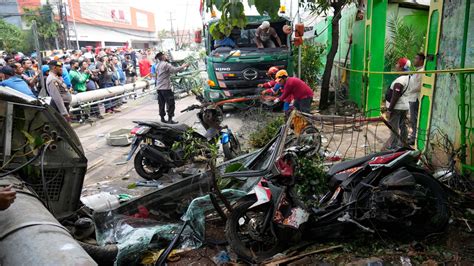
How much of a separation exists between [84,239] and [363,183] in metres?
2.80

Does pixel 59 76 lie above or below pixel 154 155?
above

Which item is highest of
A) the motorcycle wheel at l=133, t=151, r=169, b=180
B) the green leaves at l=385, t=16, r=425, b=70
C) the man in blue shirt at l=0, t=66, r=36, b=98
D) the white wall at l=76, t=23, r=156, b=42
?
the white wall at l=76, t=23, r=156, b=42

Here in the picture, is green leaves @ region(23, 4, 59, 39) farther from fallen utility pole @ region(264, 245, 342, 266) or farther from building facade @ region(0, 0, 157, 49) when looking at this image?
fallen utility pole @ region(264, 245, 342, 266)

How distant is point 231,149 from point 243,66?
13.5 ft

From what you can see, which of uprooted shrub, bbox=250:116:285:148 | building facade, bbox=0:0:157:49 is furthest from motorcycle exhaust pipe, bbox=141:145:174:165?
building facade, bbox=0:0:157:49

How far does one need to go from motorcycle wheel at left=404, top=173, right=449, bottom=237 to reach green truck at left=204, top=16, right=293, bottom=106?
6452 millimetres

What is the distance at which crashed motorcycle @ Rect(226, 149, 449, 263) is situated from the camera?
10.8 ft

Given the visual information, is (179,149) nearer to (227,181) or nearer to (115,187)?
(115,187)

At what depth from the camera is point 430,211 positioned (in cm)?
342

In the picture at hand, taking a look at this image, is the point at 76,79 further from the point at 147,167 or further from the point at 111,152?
the point at 147,167

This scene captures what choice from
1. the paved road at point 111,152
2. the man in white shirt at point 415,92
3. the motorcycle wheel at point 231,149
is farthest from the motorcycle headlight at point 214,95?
the man in white shirt at point 415,92

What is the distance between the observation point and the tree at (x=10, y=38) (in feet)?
62.6

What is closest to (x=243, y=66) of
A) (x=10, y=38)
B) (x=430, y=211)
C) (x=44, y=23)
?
(x=430, y=211)

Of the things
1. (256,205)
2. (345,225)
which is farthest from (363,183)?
(256,205)
